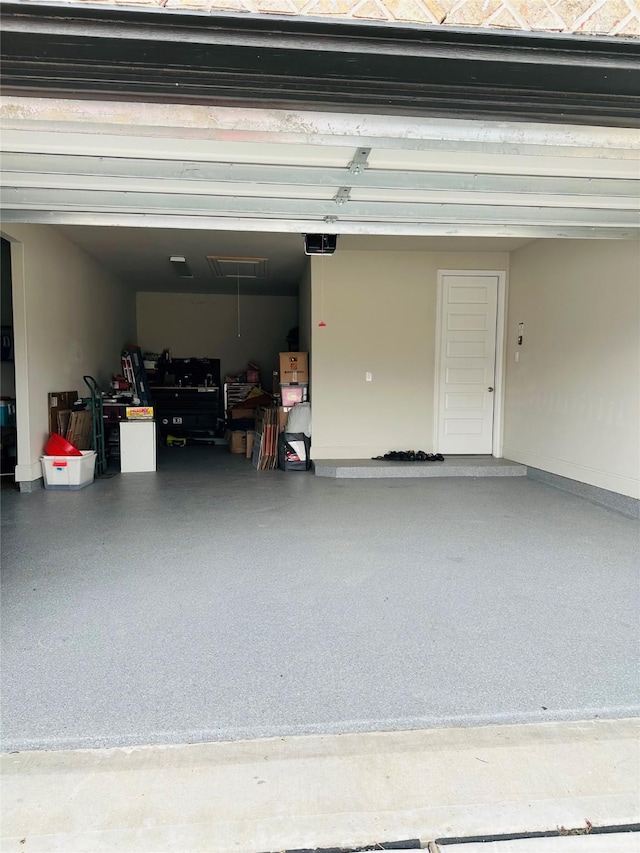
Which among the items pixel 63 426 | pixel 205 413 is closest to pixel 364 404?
pixel 63 426

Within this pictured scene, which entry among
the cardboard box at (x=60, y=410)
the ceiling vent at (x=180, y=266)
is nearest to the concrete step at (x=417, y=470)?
the cardboard box at (x=60, y=410)

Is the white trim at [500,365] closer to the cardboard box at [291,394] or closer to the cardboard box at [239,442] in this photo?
the cardboard box at [291,394]

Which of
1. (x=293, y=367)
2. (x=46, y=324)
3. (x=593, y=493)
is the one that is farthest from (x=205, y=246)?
(x=593, y=493)

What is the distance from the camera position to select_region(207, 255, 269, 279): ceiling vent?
24.6 ft

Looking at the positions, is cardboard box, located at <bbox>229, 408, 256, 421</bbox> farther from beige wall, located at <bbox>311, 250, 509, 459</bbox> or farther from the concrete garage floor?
the concrete garage floor

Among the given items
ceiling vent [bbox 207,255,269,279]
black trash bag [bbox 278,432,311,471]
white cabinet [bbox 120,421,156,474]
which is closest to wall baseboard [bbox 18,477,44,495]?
white cabinet [bbox 120,421,156,474]

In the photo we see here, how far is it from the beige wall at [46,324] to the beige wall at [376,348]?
3.19m

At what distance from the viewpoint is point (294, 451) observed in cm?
651

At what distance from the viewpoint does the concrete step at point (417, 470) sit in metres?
6.07

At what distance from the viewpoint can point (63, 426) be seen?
6055mm

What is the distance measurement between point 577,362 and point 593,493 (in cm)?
139

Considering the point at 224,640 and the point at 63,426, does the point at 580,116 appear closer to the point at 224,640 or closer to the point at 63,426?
the point at 224,640

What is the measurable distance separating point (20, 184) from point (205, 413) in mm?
7940

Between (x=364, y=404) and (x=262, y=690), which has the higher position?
(x=364, y=404)
